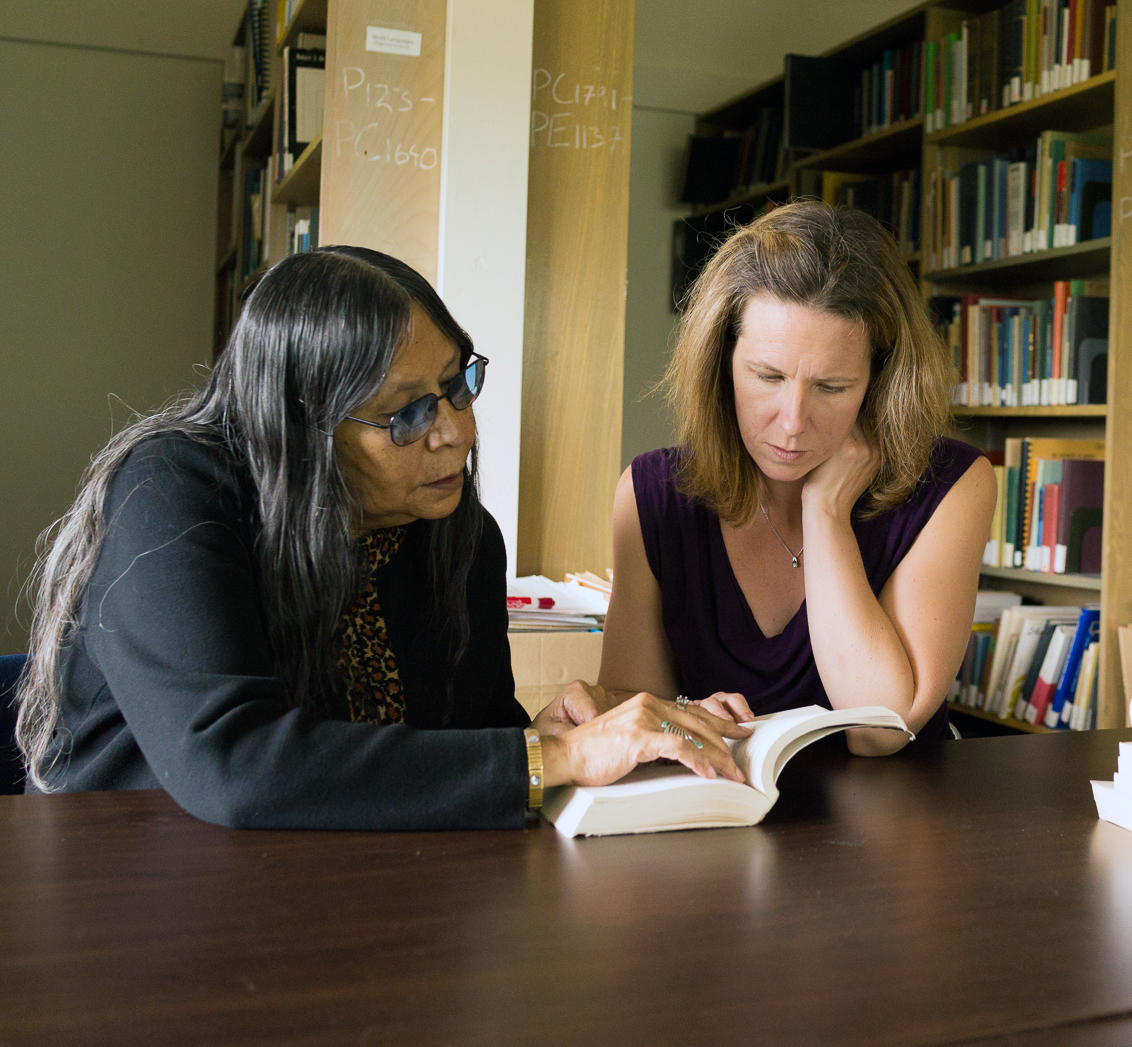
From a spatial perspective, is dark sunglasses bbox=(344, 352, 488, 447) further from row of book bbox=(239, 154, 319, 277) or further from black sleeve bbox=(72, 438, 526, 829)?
row of book bbox=(239, 154, 319, 277)

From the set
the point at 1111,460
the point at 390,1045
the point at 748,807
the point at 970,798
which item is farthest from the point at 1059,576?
the point at 390,1045

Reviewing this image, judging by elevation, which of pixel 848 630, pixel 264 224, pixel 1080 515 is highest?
pixel 264 224

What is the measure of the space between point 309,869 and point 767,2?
16.0 ft

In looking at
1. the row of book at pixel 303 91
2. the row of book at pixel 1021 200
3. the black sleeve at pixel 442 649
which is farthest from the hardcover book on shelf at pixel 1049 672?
the row of book at pixel 303 91

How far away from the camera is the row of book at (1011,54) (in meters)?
3.01

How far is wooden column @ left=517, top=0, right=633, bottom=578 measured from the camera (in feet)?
8.32

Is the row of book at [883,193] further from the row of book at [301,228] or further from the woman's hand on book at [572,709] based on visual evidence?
the woman's hand on book at [572,709]

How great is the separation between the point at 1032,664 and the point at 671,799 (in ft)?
8.44

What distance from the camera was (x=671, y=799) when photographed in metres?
0.98

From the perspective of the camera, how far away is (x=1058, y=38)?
3.11 m

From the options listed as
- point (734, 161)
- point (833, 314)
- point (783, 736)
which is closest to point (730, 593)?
point (833, 314)

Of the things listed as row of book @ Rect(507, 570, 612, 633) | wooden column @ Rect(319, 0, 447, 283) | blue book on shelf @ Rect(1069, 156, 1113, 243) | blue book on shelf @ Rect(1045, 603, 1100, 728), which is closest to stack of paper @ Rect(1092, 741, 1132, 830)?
row of book @ Rect(507, 570, 612, 633)

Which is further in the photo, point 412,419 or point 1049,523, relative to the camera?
point 1049,523

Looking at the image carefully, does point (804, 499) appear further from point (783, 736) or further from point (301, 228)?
point (301, 228)
